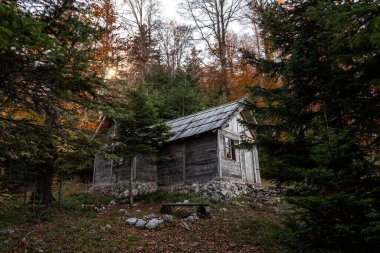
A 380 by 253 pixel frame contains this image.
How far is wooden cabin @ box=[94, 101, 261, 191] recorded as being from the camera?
617 inches

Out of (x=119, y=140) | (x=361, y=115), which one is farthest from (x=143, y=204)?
(x=361, y=115)

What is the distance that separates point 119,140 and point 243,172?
8.09m

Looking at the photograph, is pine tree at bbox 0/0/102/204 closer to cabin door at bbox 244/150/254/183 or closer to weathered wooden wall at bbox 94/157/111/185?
cabin door at bbox 244/150/254/183

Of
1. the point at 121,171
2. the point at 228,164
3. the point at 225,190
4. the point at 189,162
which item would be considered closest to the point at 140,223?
the point at 225,190

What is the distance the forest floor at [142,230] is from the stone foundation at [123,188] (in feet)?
10.6

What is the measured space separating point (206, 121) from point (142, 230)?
8.34 m

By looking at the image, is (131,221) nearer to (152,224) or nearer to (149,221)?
(149,221)

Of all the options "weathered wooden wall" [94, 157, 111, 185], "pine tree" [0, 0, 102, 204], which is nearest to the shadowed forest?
"pine tree" [0, 0, 102, 204]

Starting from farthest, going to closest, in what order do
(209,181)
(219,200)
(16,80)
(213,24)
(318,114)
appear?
(213,24), (209,181), (219,200), (318,114), (16,80)

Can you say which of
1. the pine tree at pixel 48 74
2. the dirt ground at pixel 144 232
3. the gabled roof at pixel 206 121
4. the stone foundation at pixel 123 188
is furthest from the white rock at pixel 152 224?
the stone foundation at pixel 123 188

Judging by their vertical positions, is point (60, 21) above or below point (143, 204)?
above

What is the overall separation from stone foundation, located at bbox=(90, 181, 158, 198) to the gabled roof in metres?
3.48

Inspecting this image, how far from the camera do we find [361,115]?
635 cm

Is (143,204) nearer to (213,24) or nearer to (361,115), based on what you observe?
(361,115)
